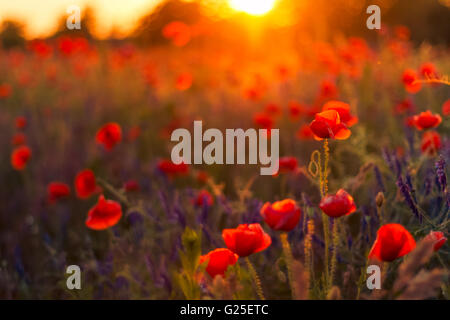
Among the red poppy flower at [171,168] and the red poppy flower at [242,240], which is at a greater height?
the red poppy flower at [171,168]

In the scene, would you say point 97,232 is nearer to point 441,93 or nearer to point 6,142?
point 6,142

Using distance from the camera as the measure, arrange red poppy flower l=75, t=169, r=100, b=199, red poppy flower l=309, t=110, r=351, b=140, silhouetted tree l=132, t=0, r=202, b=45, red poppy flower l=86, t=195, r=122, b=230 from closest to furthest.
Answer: red poppy flower l=309, t=110, r=351, b=140 → red poppy flower l=86, t=195, r=122, b=230 → red poppy flower l=75, t=169, r=100, b=199 → silhouetted tree l=132, t=0, r=202, b=45

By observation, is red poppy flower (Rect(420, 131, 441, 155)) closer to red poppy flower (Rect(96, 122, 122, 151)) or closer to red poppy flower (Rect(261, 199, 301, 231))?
red poppy flower (Rect(261, 199, 301, 231))

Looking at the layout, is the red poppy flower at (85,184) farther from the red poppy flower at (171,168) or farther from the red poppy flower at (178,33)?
the red poppy flower at (178,33)

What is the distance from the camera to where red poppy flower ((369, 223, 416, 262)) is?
0.86 m

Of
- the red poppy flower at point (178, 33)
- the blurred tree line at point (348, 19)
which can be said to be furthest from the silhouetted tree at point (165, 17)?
the red poppy flower at point (178, 33)

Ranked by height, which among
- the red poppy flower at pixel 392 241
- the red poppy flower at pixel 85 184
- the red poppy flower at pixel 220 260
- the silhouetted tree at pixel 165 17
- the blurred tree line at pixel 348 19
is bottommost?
the red poppy flower at pixel 220 260

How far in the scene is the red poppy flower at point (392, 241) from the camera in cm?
86

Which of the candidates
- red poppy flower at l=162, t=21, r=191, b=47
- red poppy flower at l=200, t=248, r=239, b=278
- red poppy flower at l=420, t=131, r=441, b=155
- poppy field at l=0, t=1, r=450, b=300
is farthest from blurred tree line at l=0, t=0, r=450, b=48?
red poppy flower at l=200, t=248, r=239, b=278

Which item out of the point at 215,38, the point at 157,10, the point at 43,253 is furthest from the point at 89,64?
the point at 157,10

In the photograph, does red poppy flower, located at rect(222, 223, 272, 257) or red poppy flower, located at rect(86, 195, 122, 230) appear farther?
red poppy flower, located at rect(86, 195, 122, 230)

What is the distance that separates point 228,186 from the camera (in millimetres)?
2619

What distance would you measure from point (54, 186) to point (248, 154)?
110 centimetres
